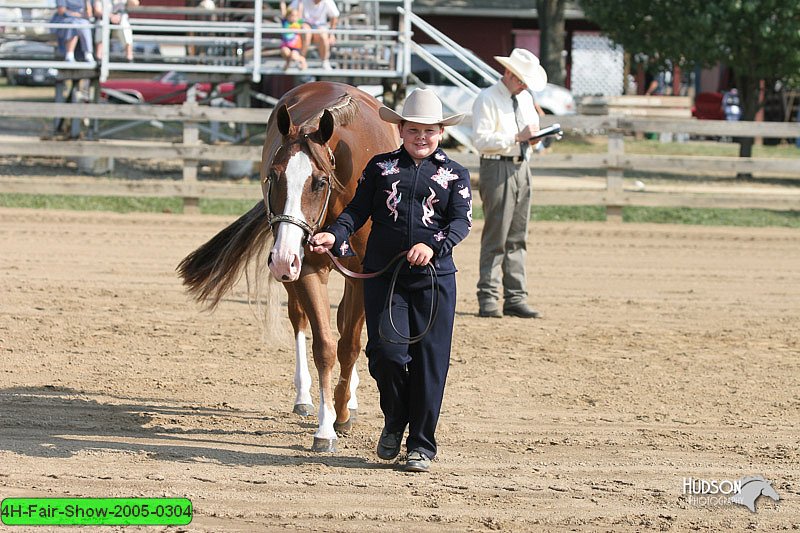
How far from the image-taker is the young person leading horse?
5.30 meters

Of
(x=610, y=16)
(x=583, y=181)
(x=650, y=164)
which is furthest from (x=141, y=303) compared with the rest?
(x=610, y=16)

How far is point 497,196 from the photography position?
9.47 m

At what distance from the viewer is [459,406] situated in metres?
6.78

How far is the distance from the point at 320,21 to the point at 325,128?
12216 mm

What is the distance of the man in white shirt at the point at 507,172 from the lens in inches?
359

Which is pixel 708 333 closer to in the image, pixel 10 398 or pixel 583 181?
pixel 10 398

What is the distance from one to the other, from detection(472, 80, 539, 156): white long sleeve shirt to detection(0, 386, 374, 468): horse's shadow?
3.58m

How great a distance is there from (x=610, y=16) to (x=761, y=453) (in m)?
19.7

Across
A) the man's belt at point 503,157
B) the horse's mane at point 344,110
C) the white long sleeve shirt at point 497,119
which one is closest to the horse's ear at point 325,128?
the horse's mane at point 344,110

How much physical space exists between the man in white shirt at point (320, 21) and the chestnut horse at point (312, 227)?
10.4 m

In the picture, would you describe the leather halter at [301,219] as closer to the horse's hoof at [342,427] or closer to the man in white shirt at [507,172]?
the horse's hoof at [342,427]

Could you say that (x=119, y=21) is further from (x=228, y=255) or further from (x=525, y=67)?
(x=228, y=255)

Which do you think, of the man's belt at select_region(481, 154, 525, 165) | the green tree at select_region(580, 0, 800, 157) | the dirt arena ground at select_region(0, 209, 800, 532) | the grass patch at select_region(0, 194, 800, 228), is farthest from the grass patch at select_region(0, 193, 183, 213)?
the green tree at select_region(580, 0, 800, 157)

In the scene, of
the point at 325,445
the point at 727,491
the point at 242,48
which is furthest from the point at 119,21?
the point at 727,491
